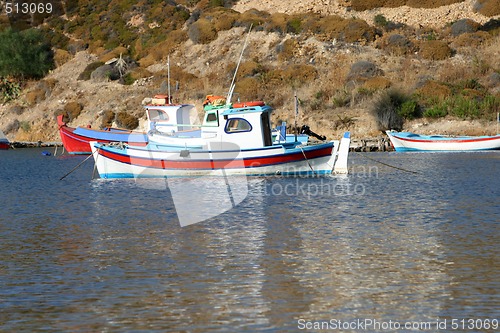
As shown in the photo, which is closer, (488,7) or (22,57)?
(22,57)

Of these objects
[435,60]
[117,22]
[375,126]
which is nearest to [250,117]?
[375,126]

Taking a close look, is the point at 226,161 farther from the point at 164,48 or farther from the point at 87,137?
the point at 164,48

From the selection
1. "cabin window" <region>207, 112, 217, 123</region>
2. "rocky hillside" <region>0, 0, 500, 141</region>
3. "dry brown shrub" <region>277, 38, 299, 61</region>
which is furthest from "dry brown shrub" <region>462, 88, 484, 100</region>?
"cabin window" <region>207, 112, 217, 123</region>

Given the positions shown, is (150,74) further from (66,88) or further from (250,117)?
(250,117)

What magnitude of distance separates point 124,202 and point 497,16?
57227mm

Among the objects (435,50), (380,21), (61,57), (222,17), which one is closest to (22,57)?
(61,57)

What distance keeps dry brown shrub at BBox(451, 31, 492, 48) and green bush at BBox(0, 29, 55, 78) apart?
36783 millimetres

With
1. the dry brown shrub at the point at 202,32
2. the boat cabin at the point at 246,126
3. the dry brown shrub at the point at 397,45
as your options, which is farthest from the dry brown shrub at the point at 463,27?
the boat cabin at the point at 246,126

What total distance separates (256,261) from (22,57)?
64589mm

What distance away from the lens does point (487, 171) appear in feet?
126

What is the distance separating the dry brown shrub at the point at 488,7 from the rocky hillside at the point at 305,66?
0.12 m

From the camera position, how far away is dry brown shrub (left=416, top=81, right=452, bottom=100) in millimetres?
59403

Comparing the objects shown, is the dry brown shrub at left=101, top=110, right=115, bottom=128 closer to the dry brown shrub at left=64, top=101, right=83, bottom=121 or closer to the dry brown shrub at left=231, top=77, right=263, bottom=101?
the dry brown shrub at left=64, top=101, right=83, bottom=121

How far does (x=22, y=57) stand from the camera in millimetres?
76875
